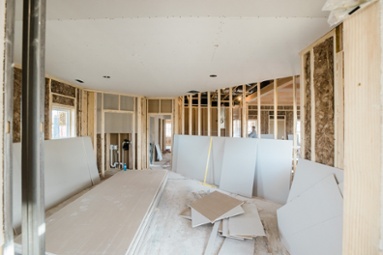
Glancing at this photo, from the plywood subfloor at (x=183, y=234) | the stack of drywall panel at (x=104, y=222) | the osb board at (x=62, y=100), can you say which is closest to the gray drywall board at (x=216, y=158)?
the plywood subfloor at (x=183, y=234)

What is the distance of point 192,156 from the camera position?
5617 mm

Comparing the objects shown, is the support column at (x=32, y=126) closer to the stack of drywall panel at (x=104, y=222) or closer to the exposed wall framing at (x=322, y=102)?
the stack of drywall panel at (x=104, y=222)

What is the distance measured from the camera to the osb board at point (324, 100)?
2.20 m

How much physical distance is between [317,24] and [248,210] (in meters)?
2.75

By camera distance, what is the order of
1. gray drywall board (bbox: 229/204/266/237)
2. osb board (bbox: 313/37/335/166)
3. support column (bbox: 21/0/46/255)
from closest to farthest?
support column (bbox: 21/0/46/255) < osb board (bbox: 313/37/335/166) < gray drywall board (bbox: 229/204/266/237)

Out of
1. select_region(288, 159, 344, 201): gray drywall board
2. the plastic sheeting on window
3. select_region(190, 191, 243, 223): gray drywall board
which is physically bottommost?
select_region(190, 191, 243, 223): gray drywall board

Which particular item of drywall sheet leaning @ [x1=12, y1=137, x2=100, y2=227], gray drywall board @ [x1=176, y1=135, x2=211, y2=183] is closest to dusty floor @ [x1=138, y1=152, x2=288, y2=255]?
gray drywall board @ [x1=176, y1=135, x2=211, y2=183]

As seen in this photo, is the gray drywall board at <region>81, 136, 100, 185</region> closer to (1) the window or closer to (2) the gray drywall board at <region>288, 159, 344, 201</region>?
(1) the window

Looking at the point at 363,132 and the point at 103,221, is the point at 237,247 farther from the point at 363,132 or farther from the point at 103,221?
the point at 363,132

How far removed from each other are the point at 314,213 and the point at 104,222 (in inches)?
102

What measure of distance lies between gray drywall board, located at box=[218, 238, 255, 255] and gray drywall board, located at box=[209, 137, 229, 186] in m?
2.35

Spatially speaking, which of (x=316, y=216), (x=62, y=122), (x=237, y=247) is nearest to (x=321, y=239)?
(x=316, y=216)

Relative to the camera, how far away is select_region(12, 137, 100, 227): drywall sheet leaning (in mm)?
3270

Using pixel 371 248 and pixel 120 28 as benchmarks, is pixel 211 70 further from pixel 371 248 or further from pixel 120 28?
pixel 371 248
